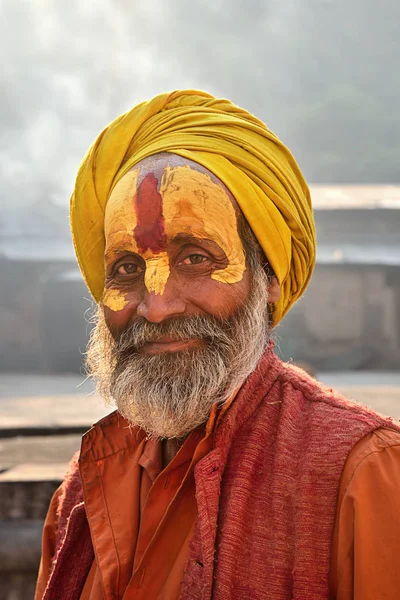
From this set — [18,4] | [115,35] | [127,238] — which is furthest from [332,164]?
[127,238]

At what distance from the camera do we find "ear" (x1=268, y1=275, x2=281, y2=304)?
222 centimetres

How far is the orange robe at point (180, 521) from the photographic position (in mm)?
1547

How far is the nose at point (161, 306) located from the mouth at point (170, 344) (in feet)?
0.20

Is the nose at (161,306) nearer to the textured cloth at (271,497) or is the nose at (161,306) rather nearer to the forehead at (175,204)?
the forehead at (175,204)

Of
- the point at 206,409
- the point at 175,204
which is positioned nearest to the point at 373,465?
the point at 206,409

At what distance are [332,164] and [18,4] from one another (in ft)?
65.7

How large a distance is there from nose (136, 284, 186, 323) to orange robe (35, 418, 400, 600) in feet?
0.95

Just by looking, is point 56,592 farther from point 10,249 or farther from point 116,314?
point 10,249

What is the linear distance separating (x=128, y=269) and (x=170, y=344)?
290 millimetres

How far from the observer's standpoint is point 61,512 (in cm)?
214

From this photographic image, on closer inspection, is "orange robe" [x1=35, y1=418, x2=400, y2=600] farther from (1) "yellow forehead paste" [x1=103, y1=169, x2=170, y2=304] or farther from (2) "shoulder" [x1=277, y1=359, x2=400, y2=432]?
(1) "yellow forehead paste" [x1=103, y1=169, x2=170, y2=304]

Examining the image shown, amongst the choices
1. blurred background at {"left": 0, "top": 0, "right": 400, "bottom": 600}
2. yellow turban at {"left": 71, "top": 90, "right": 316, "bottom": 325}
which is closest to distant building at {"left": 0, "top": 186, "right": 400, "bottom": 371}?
blurred background at {"left": 0, "top": 0, "right": 400, "bottom": 600}

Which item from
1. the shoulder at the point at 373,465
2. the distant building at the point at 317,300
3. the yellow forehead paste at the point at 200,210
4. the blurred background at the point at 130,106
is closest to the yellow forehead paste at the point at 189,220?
the yellow forehead paste at the point at 200,210

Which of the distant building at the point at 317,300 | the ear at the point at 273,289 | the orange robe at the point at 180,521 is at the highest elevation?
the distant building at the point at 317,300
